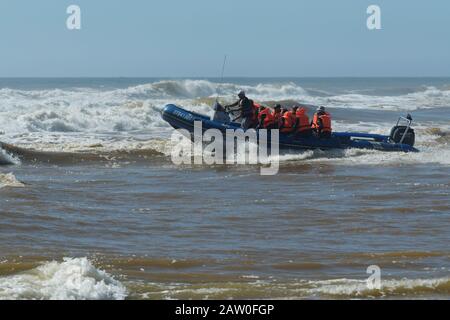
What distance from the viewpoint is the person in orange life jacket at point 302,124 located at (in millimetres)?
18609

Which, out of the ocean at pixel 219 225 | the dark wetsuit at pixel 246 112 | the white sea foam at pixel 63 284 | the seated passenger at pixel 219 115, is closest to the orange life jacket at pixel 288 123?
the ocean at pixel 219 225

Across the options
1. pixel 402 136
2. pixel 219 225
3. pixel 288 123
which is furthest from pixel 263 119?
pixel 219 225

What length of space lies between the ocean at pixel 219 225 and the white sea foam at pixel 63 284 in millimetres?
15

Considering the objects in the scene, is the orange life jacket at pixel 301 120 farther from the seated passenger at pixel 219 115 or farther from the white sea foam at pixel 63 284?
the white sea foam at pixel 63 284

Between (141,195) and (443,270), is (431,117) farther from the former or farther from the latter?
(443,270)

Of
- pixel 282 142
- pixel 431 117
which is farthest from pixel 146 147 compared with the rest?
pixel 431 117

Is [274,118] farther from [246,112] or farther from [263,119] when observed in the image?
[246,112]

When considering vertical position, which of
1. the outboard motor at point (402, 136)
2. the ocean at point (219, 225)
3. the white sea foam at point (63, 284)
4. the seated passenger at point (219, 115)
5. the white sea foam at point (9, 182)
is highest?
the seated passenger at point (219, 115)

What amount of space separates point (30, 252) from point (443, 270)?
13.3 ft

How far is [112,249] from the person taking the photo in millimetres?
9031

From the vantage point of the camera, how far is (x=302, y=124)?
61.3 ft

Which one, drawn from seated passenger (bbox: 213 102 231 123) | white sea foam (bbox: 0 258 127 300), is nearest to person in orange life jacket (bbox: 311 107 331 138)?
seated passenger (bbox: 213 102 231 123)
